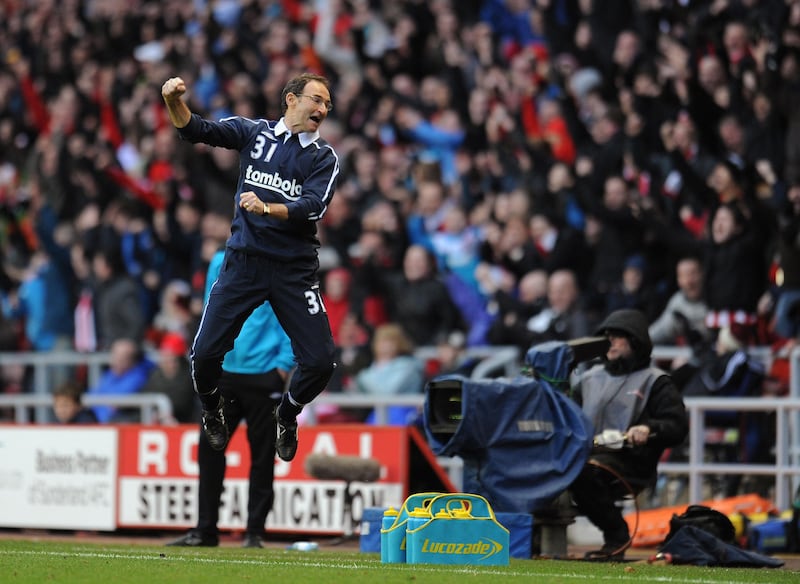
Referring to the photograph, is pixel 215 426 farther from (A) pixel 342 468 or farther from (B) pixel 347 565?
(A) pixel 342 468

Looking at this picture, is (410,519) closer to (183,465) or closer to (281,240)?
(281,240)

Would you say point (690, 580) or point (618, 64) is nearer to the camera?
point (690, 580)

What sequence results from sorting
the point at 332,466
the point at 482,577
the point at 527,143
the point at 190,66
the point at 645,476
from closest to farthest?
1. the point at 482,577
2. the point at 645,476
3. the point at 332,466
4. the point at 527,143
5. the point at 190,66

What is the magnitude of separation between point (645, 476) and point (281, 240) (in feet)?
9.72

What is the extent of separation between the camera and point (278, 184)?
372 inches

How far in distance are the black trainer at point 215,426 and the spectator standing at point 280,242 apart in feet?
1.18

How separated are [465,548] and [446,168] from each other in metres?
9.57

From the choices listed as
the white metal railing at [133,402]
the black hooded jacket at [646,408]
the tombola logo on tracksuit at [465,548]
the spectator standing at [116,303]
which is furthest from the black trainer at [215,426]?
the spectator standing at [116,303]

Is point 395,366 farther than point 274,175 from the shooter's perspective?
Yes

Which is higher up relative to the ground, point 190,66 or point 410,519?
point 190,66

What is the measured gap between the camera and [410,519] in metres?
9.12

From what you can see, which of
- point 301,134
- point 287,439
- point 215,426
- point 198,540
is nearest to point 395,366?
point 198,540

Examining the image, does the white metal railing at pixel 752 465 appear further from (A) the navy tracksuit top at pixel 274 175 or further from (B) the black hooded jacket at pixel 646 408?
(A) the navy tracksuit top at pixel 274 175

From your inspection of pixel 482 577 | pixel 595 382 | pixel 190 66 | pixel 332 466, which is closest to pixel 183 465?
pixel 332 466
